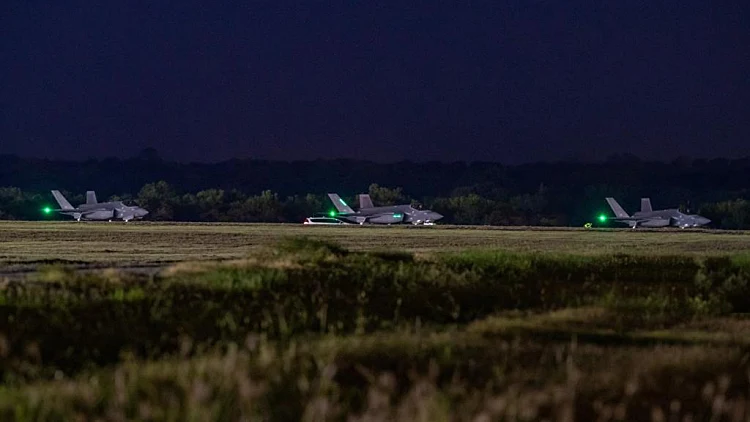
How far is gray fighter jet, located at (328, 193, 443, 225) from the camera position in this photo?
117 meters

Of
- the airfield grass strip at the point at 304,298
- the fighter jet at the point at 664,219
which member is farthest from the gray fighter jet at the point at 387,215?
the airfield grass strip at the point at 304,298

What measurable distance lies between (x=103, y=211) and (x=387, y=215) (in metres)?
29.2

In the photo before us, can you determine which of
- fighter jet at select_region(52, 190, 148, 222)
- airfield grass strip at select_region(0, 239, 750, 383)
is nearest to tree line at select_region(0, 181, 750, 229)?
fighter jet at select_region(52, 190, 148, 222)

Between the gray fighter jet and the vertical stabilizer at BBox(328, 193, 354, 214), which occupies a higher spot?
the vertical stabilizer at BBox(328, 193, 354, 214)

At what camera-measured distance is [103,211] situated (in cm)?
12325

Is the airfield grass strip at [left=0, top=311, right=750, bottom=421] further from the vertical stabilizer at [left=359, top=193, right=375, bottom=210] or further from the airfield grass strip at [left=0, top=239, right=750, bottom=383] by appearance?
the vertical stabilizer at [left=359, top=193, right=375, bottom=210]

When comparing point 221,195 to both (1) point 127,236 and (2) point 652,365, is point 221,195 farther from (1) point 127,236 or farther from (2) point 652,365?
(2) point 652,365

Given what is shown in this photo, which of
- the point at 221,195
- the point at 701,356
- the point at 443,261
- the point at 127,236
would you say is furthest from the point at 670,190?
the point at 701,356

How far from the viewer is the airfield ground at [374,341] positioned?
31.8 ft

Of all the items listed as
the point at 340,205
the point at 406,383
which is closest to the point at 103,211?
the point at 340,205

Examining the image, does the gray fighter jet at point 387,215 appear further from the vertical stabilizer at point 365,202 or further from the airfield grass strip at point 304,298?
the airfield grass strip at point 304,298

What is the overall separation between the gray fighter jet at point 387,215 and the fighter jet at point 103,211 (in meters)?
19.7

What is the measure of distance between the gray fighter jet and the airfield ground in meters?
90.4

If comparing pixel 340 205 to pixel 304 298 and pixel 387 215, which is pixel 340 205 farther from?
pixel 304 298
